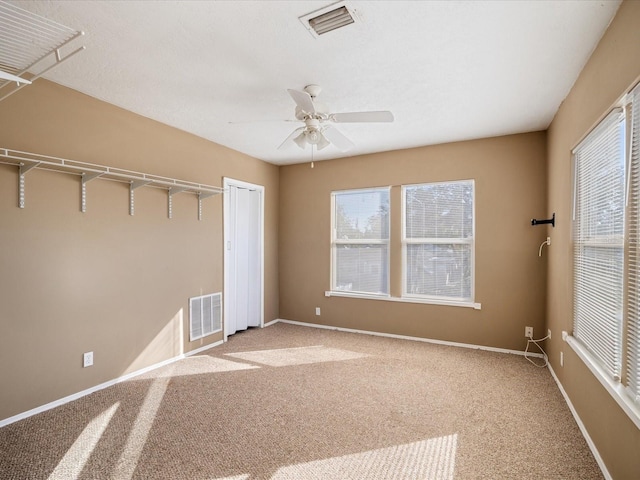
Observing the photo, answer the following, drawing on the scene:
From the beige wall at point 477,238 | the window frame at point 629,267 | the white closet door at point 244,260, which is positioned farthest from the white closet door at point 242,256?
the window frame at point 629,267

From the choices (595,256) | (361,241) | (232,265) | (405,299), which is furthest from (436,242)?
(232,265)

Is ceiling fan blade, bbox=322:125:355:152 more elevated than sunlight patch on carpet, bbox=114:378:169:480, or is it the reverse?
ceiling fan blade, bbox=322:125:355:152

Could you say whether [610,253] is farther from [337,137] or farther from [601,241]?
[337,137]

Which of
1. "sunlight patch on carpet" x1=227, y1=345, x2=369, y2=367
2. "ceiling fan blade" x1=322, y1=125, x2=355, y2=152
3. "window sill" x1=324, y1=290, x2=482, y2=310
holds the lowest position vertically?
"sunlight patch on carpet" x1=227, y1=345, x2=369, y2=367

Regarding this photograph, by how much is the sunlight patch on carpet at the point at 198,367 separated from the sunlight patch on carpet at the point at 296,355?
0.21 m

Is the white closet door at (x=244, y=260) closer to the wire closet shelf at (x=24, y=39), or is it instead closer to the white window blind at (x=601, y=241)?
the wire closet shelf at (x=24, y=39)

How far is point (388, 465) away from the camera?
6.56ft

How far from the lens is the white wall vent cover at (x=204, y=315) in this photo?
3961 mm

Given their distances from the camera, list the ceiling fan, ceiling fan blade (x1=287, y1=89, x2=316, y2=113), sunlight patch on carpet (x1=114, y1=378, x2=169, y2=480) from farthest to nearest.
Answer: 1. the ceiling fan
2. ceiling fan blade (x1=287, y1=89, x2=316, y2=113)
3. sunlight patch on carpet (x1=114, y1=378, x2=169, y2=480)

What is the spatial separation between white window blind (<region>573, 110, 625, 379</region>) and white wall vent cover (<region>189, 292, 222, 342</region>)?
373 cm

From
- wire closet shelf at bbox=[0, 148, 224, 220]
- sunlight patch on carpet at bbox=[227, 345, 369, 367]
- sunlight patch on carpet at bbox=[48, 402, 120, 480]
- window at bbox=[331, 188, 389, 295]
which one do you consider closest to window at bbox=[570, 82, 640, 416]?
sunlight patch on carpet at bbox=[227, 345, 369, 367]

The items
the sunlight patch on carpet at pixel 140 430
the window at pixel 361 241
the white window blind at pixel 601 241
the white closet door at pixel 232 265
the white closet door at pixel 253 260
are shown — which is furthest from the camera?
the white closet door at pixel 253 260

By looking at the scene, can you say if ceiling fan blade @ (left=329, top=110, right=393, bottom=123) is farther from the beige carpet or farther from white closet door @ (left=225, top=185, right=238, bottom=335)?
white closet door @ (left=225, top=185, right=238, bottom=335)

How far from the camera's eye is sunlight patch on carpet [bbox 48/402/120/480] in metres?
1.91
